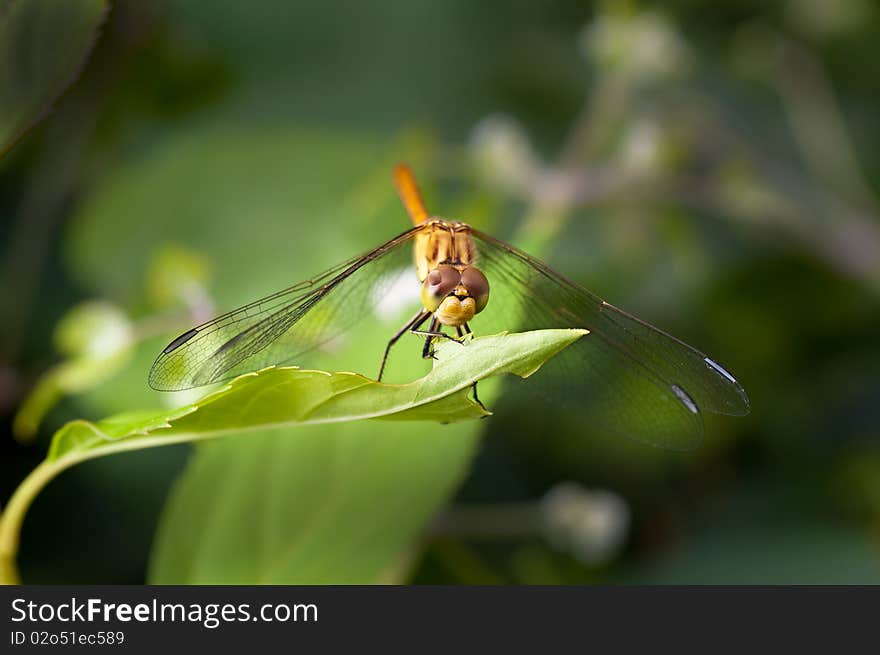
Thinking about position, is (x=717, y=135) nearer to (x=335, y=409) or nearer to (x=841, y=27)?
(x=841, y=27)

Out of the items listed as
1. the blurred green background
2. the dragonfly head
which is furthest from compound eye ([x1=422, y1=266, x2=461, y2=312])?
the blurred green background

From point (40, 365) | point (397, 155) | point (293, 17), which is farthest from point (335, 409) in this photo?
point (293, 17)

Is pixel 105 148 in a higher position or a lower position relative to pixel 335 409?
higher

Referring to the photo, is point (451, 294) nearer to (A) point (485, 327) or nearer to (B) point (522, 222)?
(A) point (485, 327)

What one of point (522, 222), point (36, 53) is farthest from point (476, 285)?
point (522, 222)

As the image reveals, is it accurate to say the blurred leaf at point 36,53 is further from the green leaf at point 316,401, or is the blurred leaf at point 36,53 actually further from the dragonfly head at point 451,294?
the dragonfly head at point 451,294

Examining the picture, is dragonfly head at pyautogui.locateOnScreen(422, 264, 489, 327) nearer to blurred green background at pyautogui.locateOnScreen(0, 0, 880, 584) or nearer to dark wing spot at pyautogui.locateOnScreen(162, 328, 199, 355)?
blurred green background at pyautogui.locateOnScreen(0, 0, 880, 584)
